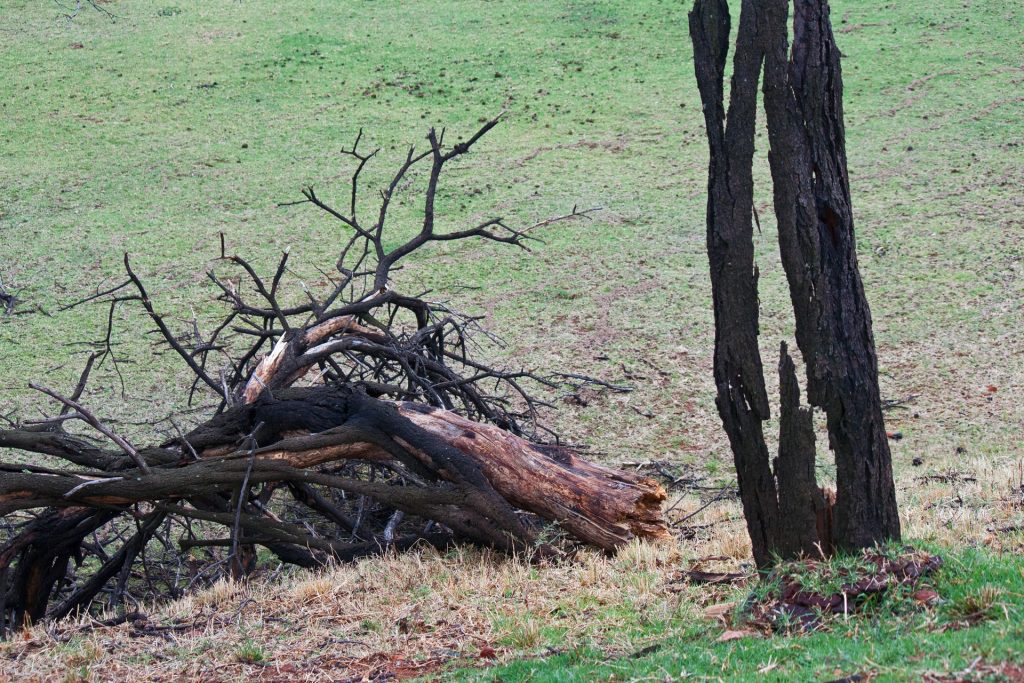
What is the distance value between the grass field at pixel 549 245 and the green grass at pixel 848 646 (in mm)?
17

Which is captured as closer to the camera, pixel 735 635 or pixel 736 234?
pixel 735 635

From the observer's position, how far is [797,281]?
454 cm

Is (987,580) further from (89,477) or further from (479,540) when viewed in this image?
(89,477)

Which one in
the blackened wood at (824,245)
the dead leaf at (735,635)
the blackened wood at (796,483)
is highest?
the blackened wood at (824,245)

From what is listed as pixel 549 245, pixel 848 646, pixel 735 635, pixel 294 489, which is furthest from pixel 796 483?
pixel 549 245

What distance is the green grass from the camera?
353cm

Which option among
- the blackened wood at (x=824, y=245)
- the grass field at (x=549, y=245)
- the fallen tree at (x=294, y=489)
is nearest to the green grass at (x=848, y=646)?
the grass field at (x=549, y=245)

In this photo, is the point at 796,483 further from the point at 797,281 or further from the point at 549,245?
the point at 549,245

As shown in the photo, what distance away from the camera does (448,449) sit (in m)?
6.43

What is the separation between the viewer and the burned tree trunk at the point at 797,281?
177 inches

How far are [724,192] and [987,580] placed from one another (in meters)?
1.90

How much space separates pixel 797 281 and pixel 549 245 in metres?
10.4

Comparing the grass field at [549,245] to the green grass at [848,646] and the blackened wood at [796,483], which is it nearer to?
the green grass at [848,646]

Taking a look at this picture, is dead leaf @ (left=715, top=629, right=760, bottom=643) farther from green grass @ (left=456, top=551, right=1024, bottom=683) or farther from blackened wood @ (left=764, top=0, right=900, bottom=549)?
blackened wood @ (left=764, top=0, right=900, bottom=549)
